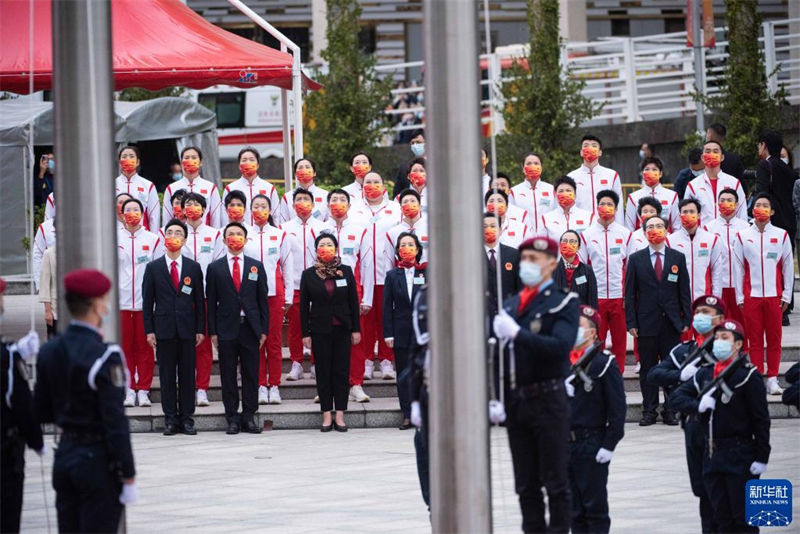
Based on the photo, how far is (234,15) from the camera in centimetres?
4119

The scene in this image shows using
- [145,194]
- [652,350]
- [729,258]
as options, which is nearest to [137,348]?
[145,194]

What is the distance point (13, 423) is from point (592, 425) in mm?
3779

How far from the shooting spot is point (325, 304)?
15.8 m

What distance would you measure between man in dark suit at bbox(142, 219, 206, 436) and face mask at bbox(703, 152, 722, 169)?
598 centimetres

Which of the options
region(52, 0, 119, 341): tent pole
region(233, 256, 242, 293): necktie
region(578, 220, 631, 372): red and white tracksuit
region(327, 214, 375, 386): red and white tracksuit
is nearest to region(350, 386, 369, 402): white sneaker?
region(327, 214, 375, 386): red and white tracksuit

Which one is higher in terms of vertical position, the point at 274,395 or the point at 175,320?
the point at 175,320

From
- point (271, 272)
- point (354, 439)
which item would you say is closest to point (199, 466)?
point (354, 439)

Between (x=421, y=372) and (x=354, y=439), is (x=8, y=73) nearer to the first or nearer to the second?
(x=354, y=439)

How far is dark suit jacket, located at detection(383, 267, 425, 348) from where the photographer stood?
51.6 feet

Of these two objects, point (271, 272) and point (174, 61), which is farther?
point (174, 61)

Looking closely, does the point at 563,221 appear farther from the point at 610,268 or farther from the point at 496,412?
the point at 496,412

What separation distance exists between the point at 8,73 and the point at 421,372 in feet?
32.7

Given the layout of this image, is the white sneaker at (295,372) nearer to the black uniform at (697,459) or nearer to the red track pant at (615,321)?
the red track pant at (615,321)

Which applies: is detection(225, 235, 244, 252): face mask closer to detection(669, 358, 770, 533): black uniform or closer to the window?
detection(669, 358, 770, 533): black uniform
